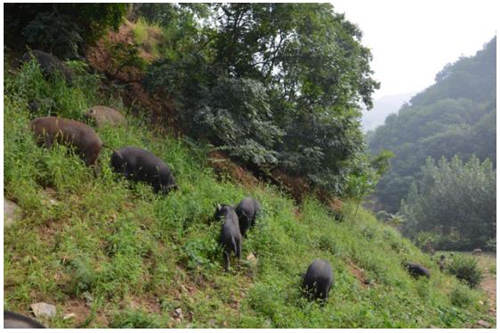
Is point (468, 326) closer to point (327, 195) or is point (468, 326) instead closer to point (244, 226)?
point (244, 226)

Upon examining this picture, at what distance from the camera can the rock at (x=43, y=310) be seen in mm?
3014

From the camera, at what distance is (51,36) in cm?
718

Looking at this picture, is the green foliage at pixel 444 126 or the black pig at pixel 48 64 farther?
the green foliage at pixel 444 126

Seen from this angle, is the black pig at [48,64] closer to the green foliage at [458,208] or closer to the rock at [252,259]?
the rock at [252,259]

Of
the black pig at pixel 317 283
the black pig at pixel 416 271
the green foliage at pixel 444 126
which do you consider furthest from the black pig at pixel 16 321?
the green foliage at pixel 444 126

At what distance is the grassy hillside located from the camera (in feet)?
11.3

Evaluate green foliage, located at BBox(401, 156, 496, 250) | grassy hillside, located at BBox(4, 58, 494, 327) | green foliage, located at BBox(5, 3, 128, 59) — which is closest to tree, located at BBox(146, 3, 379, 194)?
grassy hillside, located at BBox(4, 58, 494, 327)

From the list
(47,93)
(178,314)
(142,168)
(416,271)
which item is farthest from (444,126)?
(178,314)

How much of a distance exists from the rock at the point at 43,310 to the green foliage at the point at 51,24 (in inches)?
225

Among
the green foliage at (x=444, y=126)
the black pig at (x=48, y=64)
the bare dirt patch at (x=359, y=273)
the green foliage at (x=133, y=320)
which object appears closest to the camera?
the green foliage at (x=133, y=320)


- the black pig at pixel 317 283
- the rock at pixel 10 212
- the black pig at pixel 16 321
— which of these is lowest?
the black pig at pixel 317 283

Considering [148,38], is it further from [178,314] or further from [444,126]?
[444,126]

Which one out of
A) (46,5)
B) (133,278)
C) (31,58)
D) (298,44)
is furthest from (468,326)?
(46,5)

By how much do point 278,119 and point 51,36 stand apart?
4.96m
